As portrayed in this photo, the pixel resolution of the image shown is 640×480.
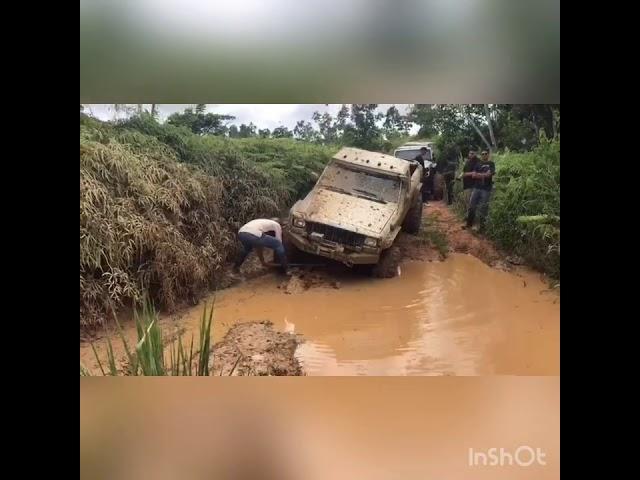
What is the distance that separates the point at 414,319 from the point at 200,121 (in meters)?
1.66

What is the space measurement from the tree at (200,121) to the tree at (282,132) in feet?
0.82

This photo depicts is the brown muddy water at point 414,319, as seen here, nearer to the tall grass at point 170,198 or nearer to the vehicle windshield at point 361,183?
the tall grass at point 170,198

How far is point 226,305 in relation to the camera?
10.4 ft

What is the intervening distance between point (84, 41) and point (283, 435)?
8.04ft

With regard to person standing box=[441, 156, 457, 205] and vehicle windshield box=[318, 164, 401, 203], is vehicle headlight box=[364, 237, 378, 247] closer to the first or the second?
vehicle windshield box=[318, 164, 401, 203]

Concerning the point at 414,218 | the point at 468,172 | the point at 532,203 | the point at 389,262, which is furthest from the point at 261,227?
the point at 532,203

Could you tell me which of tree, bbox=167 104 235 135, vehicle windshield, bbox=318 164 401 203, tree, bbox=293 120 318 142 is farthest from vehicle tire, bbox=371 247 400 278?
tree, bbox=167 104 235 135

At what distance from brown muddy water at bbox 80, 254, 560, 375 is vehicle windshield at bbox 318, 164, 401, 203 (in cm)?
44

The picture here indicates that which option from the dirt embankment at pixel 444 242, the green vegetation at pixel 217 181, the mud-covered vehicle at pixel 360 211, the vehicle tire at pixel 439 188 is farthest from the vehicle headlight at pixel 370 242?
the vehicle tire at pixel 439 188

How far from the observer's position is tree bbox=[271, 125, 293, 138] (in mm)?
3131

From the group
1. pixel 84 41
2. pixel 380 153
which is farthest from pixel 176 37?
pixel 380 153

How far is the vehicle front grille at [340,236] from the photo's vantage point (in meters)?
3.17

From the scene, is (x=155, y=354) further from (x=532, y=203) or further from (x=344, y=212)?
(x=532, y=203)

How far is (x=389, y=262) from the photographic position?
3.19 meters
